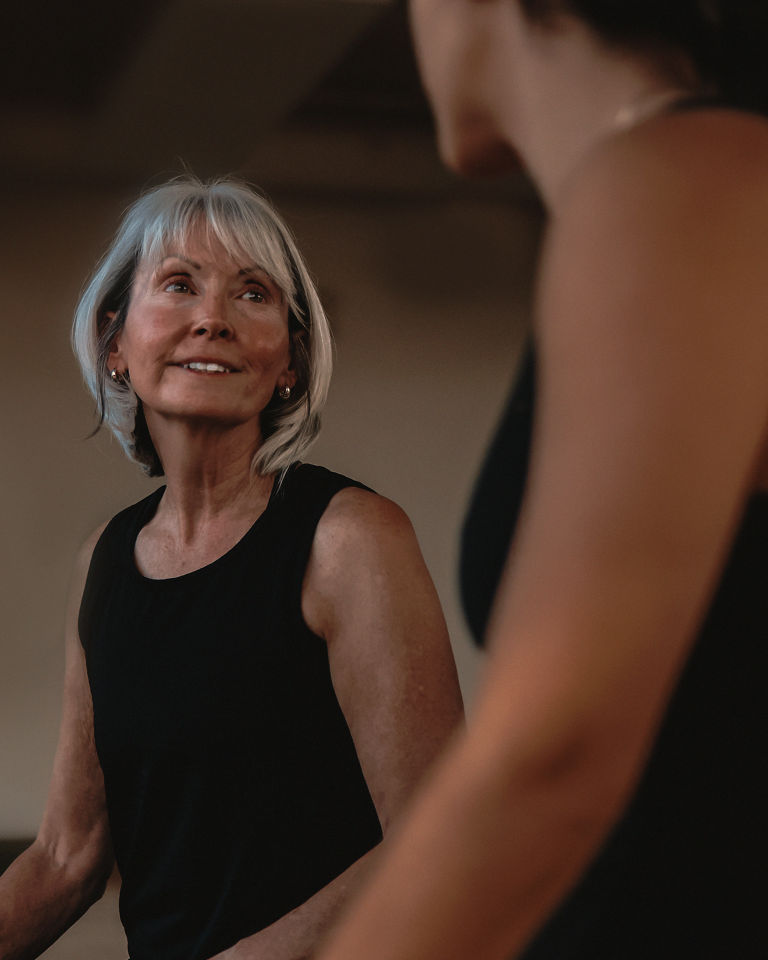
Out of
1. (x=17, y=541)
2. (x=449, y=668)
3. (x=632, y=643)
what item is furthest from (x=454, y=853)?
(x=17, y=541)

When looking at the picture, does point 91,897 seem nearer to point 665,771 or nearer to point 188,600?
point 188,600

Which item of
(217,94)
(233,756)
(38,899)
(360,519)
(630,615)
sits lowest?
(38,899)

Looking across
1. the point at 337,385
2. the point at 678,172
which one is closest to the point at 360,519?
the point at 678,172

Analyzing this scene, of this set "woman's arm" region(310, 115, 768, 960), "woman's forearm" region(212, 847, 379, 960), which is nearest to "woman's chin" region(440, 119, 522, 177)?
"woman's arm" region(310, 115, 768, 960)

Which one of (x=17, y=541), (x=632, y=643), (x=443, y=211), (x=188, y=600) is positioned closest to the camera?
(x=632, y=643)

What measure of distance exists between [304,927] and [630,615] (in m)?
1.04

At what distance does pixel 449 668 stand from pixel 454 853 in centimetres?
97

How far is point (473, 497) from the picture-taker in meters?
0.53

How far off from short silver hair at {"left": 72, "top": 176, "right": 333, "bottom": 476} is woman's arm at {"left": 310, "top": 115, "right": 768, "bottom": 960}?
3.87ft

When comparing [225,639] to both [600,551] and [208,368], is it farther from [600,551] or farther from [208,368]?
[600,551]

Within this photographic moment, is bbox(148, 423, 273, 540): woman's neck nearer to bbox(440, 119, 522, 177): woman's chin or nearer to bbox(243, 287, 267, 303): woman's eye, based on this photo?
bbox(243, 287, 267, 303): woman's eye

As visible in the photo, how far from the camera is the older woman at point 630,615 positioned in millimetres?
388

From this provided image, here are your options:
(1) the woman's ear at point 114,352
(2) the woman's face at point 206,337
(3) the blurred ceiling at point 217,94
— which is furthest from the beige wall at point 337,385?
(2) the woman's face at point 206,337

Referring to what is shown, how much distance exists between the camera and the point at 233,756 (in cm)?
138
